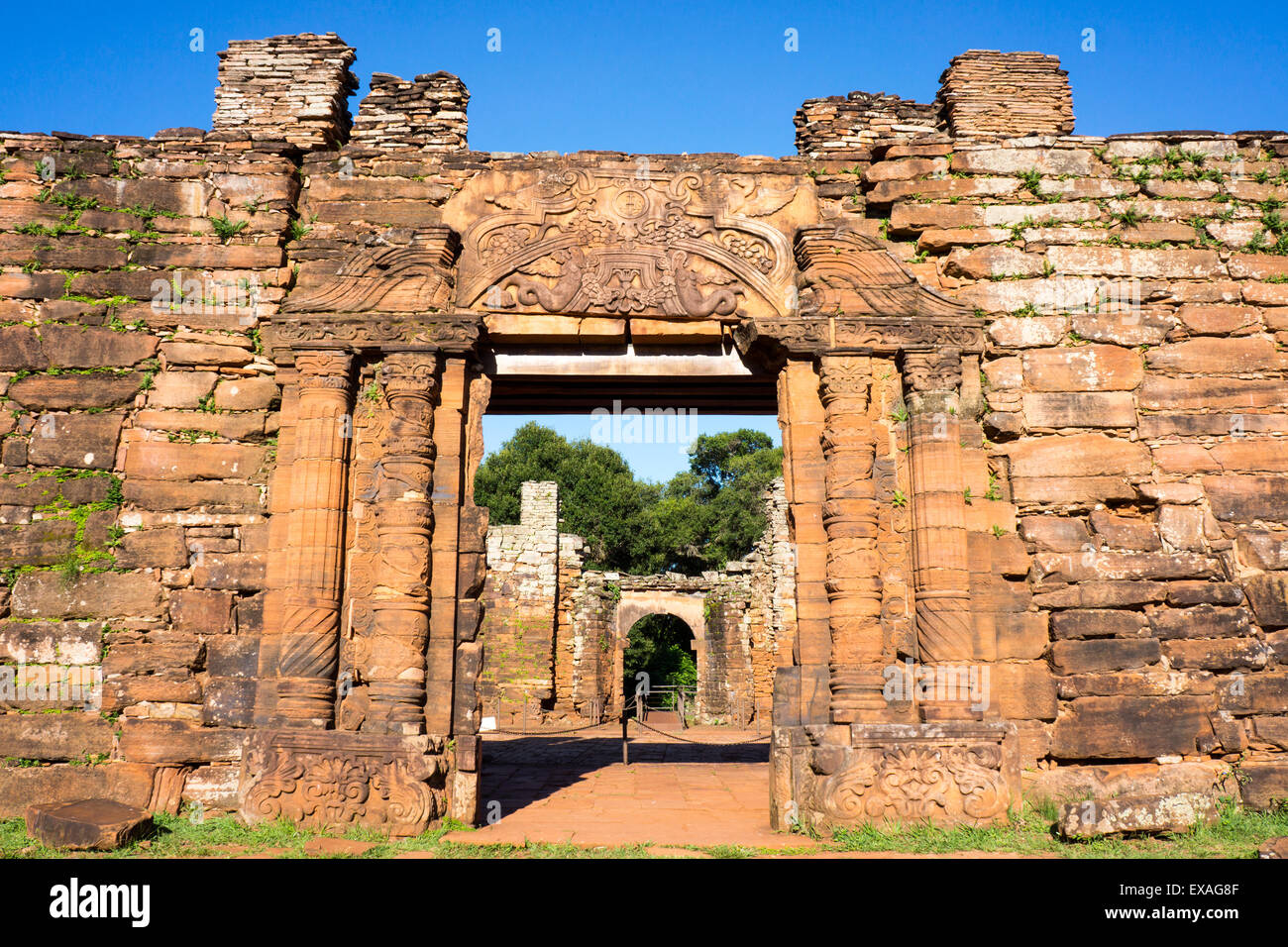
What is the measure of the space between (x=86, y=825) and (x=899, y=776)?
17.6 feet

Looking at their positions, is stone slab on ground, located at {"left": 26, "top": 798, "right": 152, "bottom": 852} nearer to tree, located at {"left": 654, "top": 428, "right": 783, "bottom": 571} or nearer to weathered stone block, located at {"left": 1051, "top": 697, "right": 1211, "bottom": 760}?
weathered stone block, located at {"left": 1051, "top": 697, "right": 1211, "bottom": 760}

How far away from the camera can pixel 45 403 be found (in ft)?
24.6

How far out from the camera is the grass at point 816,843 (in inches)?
221

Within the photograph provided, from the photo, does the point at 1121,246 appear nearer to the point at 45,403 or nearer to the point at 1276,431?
the point at 1276,431

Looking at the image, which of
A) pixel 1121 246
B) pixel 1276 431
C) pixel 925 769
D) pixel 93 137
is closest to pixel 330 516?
pixel 93 137

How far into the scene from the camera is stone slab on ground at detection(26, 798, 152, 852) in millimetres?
5586

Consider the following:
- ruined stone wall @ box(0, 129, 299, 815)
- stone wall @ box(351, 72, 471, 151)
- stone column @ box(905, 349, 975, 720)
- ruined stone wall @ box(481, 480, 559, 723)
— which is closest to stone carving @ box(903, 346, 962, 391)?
stone column @ box(905, 349, 975, 720)

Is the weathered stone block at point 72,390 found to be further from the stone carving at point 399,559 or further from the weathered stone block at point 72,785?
the weathered stone block at point 72,785

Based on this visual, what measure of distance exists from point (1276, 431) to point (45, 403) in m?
10.3

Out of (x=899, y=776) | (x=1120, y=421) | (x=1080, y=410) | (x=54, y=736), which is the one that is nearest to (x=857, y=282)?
(x=1080, y=410)

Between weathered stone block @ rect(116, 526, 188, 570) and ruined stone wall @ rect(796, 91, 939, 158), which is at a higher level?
ruined stone wall @ rect(796, 91, 939, 158)

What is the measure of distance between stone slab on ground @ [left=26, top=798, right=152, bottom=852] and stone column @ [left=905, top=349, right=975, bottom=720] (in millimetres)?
5546

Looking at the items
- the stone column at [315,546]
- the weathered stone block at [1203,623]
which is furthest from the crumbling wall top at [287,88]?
the weathered stone block at [1203,623]

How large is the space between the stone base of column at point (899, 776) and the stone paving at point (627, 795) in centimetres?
35
